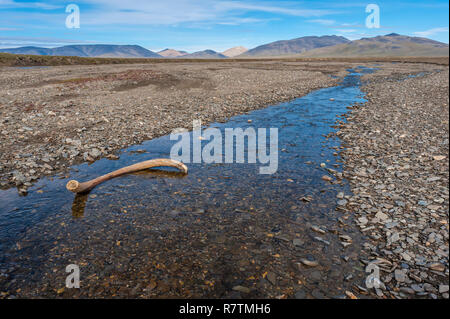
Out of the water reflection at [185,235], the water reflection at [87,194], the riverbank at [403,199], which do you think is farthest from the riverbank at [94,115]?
the riverbank at [403,199]

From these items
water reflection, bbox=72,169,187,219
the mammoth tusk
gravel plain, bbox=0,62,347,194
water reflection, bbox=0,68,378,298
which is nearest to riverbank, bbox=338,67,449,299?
water reflection, bbox=0,68,378,298

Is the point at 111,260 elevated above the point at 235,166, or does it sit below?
below

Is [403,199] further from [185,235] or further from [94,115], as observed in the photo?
[94,115]

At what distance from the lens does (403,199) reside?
866 centimetres

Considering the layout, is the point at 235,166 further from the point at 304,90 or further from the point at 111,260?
the point at 304,90

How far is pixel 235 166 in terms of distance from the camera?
1257 centimetres

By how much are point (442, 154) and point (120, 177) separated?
1435cm

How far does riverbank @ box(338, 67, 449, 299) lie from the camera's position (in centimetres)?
593

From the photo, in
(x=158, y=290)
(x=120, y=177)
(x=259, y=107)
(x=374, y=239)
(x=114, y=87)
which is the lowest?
(x=158, y=290)

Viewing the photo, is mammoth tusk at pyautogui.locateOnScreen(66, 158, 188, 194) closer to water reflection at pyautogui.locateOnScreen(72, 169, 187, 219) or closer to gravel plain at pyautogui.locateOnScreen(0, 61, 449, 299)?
water reflection at pyautogui.locateOnScreen(72, 169, 187, 219)

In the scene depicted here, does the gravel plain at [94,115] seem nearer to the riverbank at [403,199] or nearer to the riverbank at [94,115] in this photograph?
the riverbank at [94,115]

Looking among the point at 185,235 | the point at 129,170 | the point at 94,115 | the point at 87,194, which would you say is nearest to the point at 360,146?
the point at 185,235
